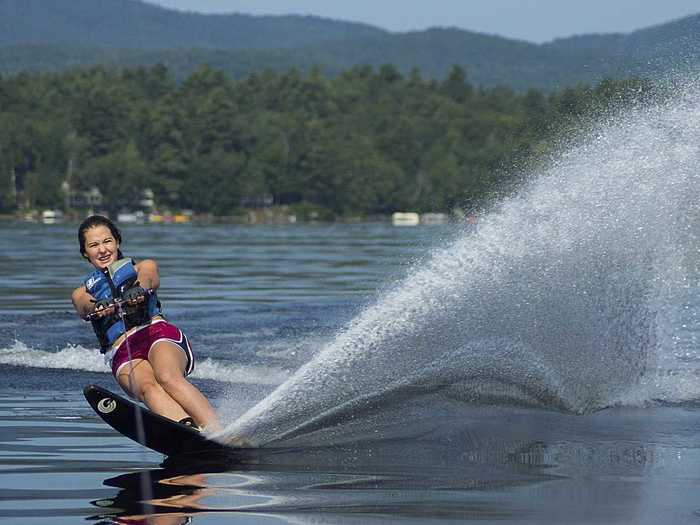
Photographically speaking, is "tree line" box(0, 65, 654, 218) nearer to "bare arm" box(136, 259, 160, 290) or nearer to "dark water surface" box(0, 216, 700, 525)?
"dark water surface" box(0, 216, 700, 525)

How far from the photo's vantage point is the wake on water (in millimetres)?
10836

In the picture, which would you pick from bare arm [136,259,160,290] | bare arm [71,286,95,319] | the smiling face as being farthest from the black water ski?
the smiling face

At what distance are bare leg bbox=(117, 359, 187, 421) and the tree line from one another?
416ft

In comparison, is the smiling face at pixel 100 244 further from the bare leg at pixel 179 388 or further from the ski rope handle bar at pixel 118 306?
the bare leg at pixel 179 388

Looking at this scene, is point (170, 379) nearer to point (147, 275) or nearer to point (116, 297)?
point (116, 297)

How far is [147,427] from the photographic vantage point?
9.13 metres

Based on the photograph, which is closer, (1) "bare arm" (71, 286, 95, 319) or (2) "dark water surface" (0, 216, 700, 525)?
(2) "dark water surface" (0, 216, 700, 525)

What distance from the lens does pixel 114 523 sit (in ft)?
24.3

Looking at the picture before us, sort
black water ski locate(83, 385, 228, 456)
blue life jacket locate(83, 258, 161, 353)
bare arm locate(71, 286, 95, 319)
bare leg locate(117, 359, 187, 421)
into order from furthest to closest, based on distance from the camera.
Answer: bare arm locate(71, 286, 95, 319) → blue life jacket locate(83, 258, 161, 353) → bare leg locate(117, 359, 187, 421) → black water ski locate(83, 385, 228, 456)

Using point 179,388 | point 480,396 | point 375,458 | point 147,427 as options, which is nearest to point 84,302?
point 179,388

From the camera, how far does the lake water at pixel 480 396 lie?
7.98 m

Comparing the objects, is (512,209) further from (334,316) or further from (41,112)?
(41,112)

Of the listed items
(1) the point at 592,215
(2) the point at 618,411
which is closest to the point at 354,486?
(2) the point at 618,411

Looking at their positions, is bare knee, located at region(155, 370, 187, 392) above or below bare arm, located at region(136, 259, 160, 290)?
below
